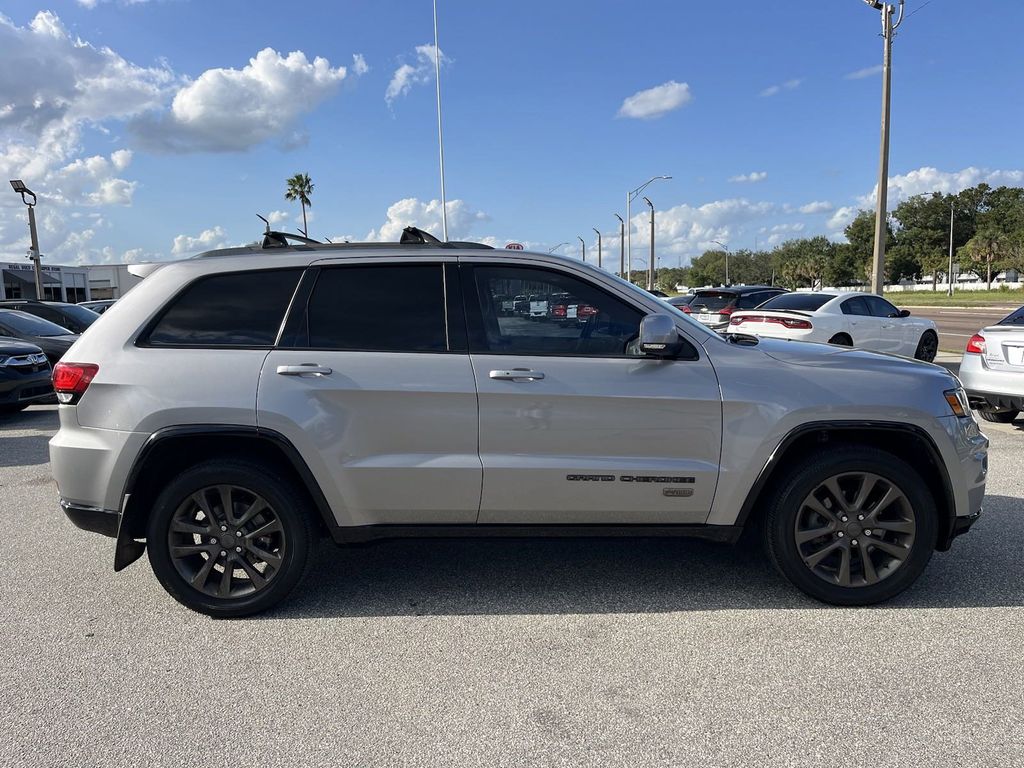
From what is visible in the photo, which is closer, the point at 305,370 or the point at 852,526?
the point at 305,370

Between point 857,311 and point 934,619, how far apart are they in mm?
10383

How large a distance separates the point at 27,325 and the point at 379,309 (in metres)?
11.0

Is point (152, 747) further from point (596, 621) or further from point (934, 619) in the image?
point (934, 619)

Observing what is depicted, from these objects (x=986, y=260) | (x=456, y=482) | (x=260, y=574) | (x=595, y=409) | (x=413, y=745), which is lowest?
(x=413, y=745)

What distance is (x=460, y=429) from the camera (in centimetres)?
346

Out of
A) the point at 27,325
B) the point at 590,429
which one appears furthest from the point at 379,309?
the point at 27,325

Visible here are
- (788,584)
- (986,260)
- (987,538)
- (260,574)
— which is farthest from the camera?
(986,260)

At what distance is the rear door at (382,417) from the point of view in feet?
11.3

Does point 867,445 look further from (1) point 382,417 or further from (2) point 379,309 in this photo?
(2) point 379,309

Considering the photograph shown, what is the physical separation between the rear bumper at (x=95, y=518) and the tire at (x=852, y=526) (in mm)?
3211

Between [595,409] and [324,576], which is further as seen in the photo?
[324,576]

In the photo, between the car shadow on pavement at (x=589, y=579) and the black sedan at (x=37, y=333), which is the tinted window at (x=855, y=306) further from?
the black sedan at (x=37, y=333)

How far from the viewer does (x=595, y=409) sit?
3.46m

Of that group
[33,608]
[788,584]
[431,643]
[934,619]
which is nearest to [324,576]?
[431,643]
